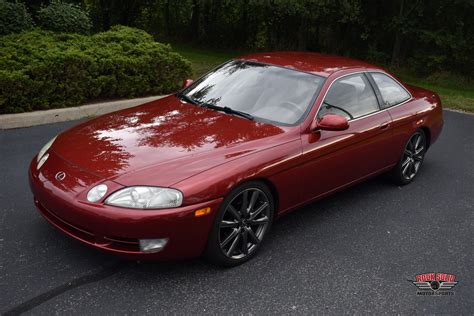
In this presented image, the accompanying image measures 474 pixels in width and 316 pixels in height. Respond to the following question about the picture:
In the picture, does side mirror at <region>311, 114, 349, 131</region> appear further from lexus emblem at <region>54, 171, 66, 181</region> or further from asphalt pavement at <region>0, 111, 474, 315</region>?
lexus emblem at <region>54, 171, 66, 181</region>

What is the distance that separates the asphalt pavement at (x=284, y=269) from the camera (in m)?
3.11

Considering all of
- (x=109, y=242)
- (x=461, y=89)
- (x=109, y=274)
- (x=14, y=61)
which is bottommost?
(x=461, y=89)

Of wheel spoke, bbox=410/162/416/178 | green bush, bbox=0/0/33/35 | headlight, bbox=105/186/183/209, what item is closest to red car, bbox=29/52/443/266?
headlight, bbox=105/186/183/209

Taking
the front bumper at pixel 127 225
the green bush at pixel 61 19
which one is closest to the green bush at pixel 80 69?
the green bush at pixel 61 19

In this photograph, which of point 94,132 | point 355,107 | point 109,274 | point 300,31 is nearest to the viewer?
point 109,274

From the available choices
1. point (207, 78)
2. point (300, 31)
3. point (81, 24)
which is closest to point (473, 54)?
point (300, 31)

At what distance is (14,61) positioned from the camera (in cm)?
671

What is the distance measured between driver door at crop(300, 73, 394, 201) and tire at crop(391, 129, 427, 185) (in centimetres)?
36

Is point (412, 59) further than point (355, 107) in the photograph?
Yes

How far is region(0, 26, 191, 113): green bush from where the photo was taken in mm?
6625

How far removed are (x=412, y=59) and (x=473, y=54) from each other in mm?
1892

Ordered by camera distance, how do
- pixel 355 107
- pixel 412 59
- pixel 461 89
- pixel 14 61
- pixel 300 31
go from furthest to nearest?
1. pixel 300 31
2. pixel 412 59
3. pixel 461 89
4. pixel 14 61
5. pixel 355 107

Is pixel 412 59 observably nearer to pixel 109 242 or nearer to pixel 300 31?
pixel 300 31

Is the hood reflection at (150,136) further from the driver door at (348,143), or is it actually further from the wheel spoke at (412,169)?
the wheel spoke at (412,169)
